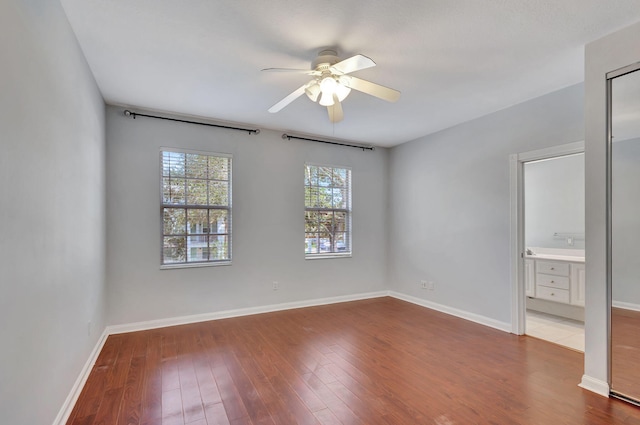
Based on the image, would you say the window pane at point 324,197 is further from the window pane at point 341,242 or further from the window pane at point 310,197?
the window pane at point 341,242

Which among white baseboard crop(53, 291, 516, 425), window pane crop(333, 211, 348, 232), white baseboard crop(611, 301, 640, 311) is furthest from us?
window pane crop(333, 211, 348, 232)

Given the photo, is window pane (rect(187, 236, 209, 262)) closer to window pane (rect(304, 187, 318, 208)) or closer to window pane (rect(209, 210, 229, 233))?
window pane (rect(209, 210, 229, 233))

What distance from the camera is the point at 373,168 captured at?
18.5 ft

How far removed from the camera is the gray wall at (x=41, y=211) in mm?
1355

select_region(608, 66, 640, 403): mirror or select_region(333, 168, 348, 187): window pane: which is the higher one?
select_region(333, 168, 348, 187): window pane

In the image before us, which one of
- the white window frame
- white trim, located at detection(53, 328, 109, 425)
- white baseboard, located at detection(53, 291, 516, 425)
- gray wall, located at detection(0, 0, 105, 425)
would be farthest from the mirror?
the white window frame

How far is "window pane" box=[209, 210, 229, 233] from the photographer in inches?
170

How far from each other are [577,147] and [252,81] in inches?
129

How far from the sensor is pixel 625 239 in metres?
2.35

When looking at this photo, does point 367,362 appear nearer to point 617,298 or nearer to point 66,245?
point 617,298

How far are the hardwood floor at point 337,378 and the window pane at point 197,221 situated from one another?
123 cm

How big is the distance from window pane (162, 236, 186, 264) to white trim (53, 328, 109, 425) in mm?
1139

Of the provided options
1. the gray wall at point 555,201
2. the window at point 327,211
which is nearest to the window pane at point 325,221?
the window at point 327,211

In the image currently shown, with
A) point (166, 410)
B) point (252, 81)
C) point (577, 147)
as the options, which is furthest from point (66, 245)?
point (577, 147)
